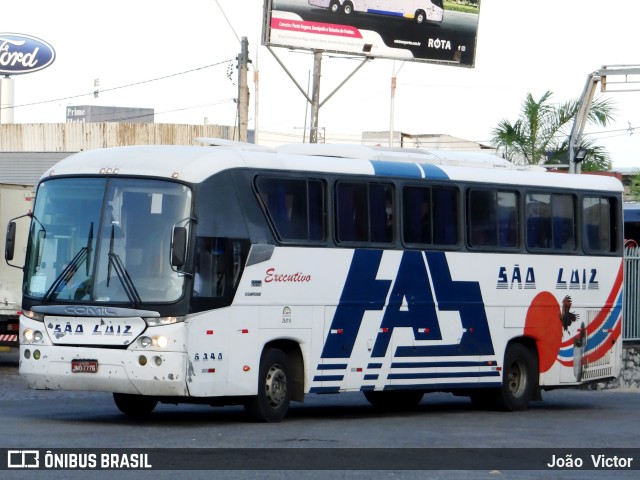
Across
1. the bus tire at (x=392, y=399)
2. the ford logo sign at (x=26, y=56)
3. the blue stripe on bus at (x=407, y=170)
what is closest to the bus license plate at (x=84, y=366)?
the blue stripe on bus at (x=407, y=170)

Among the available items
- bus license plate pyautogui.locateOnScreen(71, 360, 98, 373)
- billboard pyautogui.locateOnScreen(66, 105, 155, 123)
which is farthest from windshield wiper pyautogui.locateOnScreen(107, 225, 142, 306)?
billboard pyautogui.locateOnScreen(66, 105, 155, 123)

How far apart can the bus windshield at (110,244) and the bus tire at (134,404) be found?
1.77 metres

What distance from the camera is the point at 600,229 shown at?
21594mm

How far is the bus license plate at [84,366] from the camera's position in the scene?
15.7 m

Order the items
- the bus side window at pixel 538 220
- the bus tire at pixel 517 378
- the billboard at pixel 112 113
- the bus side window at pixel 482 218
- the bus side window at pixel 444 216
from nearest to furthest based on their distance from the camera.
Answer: the bus side window at pixel 444 216, the bus side window at pixel 482 218, the bus tire at pixel 517 378, the bus side window at pixel 538 220, the billboard at pixel 112 113

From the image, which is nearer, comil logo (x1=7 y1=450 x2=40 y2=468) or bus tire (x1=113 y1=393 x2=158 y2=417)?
comil logo (x1=7 y1=450 x2=40 y2=468)

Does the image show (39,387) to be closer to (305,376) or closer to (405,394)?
(305,376)

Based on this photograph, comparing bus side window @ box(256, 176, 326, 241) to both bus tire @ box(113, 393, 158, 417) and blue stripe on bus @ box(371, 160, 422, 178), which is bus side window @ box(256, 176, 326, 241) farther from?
bus tire @ box(113, 393, 158, 417)

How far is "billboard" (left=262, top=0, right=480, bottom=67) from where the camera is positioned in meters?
38.1

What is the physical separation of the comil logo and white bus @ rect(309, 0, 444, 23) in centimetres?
2755

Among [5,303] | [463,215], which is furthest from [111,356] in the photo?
[5,303]

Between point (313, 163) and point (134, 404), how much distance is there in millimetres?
3604

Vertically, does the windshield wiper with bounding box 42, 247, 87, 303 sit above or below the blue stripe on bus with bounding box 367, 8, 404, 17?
below

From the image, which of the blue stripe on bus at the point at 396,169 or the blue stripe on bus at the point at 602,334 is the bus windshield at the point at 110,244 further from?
the blue stripe on bus at the point at 602,334
